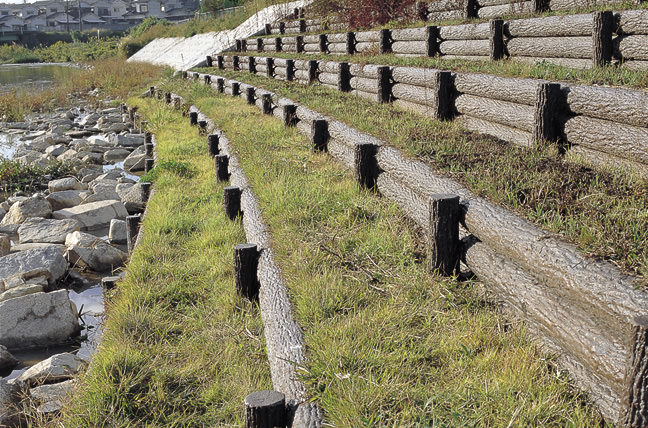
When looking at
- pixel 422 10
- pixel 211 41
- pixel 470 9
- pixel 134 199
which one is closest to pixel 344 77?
pixel 470 9

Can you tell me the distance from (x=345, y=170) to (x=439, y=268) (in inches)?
118

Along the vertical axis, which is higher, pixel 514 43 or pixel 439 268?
pixel 514 43

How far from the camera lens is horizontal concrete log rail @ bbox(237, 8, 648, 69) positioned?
6.41m

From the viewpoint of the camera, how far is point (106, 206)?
934 centimetres

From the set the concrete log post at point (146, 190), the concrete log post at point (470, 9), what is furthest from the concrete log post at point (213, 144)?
the concrete log post at point (470, 9)

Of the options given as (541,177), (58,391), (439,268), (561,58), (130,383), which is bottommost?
(58,391)

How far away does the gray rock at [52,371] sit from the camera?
4.54 meters

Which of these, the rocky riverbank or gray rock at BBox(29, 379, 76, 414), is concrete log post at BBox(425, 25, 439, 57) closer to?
the rocky riverbank

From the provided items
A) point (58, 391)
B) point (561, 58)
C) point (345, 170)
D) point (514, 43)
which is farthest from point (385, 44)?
point (58, 391)

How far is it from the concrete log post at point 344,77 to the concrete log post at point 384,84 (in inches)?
82.6

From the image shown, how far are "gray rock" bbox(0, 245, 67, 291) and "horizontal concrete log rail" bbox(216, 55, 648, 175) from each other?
5177 millimetres

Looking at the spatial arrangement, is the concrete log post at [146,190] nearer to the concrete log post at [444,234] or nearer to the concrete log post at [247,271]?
the concrete log post at [247,271]

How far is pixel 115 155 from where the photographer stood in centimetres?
1473

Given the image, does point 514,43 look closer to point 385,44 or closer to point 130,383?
point 385,44
